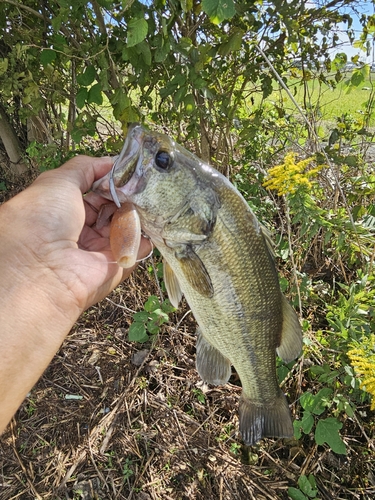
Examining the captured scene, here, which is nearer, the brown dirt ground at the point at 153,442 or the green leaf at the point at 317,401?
the green leaf at the point at 317,401

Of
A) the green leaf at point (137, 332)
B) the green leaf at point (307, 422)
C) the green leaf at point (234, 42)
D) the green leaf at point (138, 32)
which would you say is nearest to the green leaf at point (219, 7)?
the green leaf at point (138, 32)

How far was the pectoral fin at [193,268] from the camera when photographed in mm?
1718

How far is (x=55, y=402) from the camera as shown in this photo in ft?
9.83

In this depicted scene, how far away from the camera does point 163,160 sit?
1646 mm

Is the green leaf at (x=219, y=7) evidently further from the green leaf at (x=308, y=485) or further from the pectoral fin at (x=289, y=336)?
the green leaf at (x=308, y=485)

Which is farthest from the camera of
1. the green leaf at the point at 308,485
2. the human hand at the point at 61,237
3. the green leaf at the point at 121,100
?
the green leaf at the point at 308,485

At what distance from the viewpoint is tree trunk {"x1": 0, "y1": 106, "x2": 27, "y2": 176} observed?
5.16 m

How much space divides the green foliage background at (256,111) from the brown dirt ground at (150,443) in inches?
6.4

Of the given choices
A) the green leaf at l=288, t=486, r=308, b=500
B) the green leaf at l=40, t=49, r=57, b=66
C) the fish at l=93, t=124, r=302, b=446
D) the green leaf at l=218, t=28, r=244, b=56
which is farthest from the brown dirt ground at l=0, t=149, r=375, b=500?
the green leaf at l=40, t=49, r=57, b=66

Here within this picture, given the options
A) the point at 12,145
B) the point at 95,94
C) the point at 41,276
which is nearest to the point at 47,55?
the point at 95,94

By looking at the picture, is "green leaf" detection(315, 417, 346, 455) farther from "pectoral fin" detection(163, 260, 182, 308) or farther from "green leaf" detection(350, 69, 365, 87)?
"green leaf" detection(350, 69, 365, 87)

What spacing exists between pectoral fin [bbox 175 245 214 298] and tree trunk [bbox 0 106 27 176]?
450 cm


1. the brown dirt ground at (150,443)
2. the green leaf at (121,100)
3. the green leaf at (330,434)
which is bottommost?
the brown dirt ground at (150,443)

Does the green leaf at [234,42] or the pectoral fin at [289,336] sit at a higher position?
the green leaf at [234,42]
